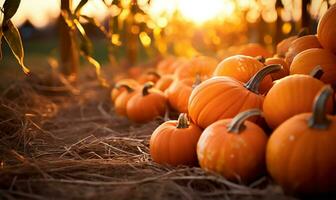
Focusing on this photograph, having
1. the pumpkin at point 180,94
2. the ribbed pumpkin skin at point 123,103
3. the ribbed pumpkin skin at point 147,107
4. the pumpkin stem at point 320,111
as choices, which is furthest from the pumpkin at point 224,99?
the ribbed pumpkin skin at point 123,103

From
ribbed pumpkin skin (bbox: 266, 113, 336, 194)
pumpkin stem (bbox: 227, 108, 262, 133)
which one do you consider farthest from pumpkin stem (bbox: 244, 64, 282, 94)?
ribbed pumpkin skin (bbox: 266, 113, 336, 194)

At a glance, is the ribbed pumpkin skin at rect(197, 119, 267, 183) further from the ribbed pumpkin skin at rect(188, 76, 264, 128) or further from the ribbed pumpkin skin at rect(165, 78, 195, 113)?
the ribbed pumpkin skin at rect(165, 78, 195, 113)

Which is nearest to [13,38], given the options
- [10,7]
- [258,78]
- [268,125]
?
[10,7]

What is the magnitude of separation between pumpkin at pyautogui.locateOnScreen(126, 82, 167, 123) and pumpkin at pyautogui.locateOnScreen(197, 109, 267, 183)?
1461mm

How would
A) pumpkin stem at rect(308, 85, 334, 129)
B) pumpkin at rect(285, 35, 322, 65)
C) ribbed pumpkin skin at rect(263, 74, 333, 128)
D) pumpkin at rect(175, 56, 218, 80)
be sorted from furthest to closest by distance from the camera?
pumpkin at rect(175, 56, 218, 80) → pumpkin at rect(285, 35, 322, 65) → ribbed pumpkin skin at rect(263, 74, 333, 128) → pumpkin stem at rect(308, 85, 334, 129)

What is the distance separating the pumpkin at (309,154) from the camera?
→ 5.02 feet

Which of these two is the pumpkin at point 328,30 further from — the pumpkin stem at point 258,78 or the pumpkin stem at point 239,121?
the pumpkin stem at point 239,121

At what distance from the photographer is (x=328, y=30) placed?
216cm

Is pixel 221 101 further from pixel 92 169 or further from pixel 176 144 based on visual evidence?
pixel 92 169

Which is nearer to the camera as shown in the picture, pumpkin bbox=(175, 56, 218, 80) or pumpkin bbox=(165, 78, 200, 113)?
pumpkin bbox=(165, 78, 200, 113)

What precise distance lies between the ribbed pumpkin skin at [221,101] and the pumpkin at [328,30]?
0.51 meters

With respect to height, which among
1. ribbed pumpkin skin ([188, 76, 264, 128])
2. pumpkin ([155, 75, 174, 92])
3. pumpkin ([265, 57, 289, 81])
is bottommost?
ribbed pumpkin skin ([188, 76, 264, 128])

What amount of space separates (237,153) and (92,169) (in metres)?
0.75

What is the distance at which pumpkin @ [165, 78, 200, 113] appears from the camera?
3.13 meters
